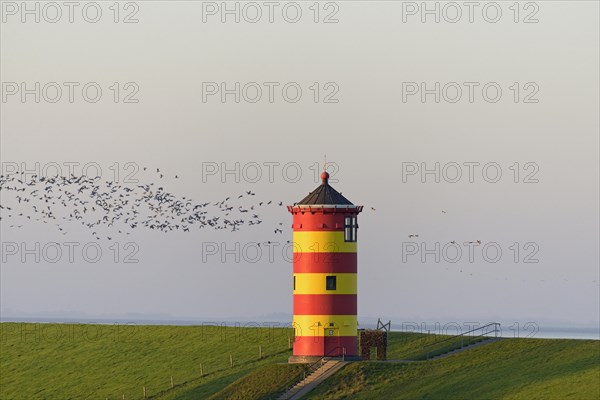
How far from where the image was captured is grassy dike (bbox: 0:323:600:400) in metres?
68.6

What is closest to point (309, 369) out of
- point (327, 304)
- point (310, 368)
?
point (310, 368)

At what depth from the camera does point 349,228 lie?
248ft

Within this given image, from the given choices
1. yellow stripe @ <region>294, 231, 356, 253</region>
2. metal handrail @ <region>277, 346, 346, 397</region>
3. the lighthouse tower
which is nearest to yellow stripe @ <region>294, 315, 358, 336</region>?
the lighthouse tower

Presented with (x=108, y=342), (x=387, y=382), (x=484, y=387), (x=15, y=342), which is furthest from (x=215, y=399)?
(x=15, y=342)

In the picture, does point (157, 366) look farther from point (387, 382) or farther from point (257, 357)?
point (387, 382)

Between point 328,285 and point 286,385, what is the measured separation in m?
5.81

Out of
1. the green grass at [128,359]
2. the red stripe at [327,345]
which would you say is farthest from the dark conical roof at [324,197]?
the green grass at [128,359]

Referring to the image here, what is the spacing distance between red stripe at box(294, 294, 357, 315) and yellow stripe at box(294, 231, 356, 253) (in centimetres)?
241

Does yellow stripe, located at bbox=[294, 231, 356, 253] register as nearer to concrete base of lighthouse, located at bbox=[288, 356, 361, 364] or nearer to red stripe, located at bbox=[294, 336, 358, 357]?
red stripe, located at bbox=[294, 336, 358, 357]

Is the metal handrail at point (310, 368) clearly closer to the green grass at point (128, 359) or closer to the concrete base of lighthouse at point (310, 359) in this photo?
the concrete base of lighthouse at point (310, 359)

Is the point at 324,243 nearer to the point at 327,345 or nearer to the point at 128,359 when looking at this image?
the point at 327,345

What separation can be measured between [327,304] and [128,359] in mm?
19592

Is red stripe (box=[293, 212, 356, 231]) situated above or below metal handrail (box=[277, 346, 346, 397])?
above

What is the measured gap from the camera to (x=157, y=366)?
86500 millimetres
